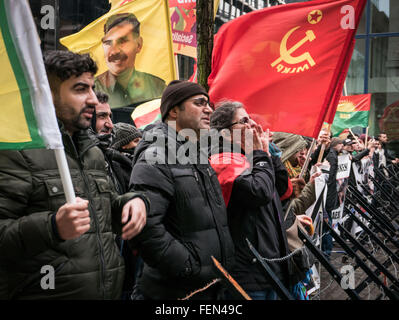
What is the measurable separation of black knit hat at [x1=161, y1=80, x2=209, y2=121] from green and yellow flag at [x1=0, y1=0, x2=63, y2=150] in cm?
141

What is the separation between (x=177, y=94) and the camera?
315cm

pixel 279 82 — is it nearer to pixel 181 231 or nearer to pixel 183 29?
pixel 181 231

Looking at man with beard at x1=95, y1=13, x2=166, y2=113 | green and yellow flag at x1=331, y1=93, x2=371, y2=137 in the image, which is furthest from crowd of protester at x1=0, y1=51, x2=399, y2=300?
green and yellow flag at x1=331, y1=93, x2=371, y2=137

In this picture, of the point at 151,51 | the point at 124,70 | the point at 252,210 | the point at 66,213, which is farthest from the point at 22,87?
the point at 124,70

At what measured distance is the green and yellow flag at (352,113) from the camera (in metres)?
10.7

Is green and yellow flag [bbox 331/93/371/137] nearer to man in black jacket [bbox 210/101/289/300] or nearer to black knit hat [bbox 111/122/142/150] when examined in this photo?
black knit hat [bbox 111/122/142/150]

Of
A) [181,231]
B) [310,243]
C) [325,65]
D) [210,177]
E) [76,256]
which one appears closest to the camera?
[76,256]

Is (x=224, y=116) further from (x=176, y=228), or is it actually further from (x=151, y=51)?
(x=151, y=51)

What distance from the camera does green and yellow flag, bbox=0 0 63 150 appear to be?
68.5 inches

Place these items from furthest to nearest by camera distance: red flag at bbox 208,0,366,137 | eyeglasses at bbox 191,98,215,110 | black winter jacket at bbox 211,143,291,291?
red flag at bbox 208,0,366,137
eyeglasses at bbox 191,98,215,110
black winter jacket at bbox 211,143,291,291

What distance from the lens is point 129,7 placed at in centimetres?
523

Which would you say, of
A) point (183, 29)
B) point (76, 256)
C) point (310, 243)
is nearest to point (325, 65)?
point (310, 243)

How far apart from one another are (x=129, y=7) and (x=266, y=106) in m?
2.10

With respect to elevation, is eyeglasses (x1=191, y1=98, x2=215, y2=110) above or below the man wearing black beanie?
above
